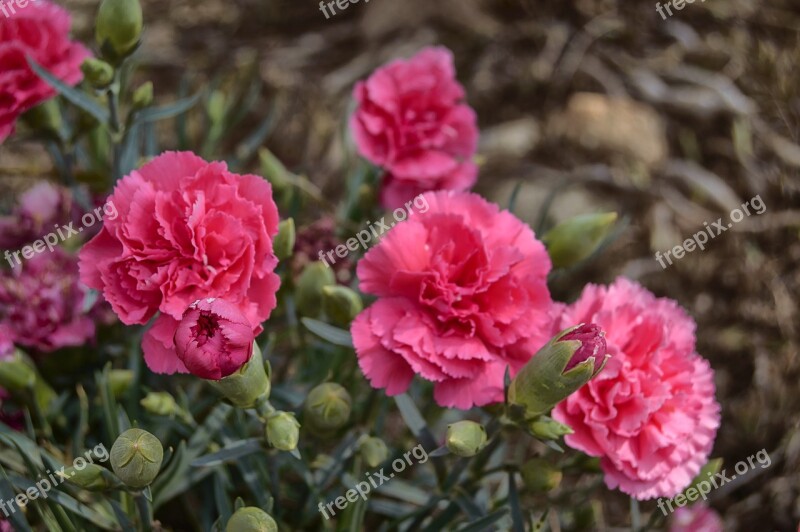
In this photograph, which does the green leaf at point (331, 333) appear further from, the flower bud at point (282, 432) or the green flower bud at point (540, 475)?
the green flower bud at point (540, 475)

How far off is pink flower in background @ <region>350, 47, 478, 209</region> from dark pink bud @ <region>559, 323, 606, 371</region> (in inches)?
19.7

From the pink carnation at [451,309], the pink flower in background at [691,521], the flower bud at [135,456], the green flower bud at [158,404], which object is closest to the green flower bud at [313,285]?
the pink carnation at [451,309]

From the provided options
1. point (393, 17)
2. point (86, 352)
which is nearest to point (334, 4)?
point (393, 17)

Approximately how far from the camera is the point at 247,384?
1.02 m

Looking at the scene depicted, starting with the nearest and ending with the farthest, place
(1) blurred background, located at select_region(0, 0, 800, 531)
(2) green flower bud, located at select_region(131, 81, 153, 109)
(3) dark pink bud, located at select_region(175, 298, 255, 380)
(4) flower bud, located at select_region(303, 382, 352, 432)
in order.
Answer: (3) dark pink bud, located at select_region(175, 298, 255, 380) < (4) flower bud, located at select_region(303, 382, 352, 432) < (2) green flower bud, located at select_region(131, 81, 153, 109) < (1) blurred background, located at select_region(0, 0, 800, 531)

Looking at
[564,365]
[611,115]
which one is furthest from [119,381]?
[611,115]

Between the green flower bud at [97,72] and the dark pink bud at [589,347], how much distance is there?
30.7 inches

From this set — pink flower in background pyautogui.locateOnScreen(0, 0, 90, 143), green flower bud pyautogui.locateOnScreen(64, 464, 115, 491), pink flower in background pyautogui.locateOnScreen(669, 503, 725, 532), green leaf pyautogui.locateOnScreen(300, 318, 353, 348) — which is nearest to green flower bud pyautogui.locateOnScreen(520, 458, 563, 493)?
green leaf pyautogui.locateOnScreen(300, 318, 353, 348)

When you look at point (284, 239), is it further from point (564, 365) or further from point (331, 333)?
point (564, 365)

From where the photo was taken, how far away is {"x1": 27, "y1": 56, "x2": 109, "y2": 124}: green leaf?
3.96ft

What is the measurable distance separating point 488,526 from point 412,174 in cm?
59

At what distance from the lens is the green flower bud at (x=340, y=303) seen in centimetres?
119

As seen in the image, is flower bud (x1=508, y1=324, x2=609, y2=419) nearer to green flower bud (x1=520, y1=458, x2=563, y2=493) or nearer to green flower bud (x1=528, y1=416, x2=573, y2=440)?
green flower bud (x1=528, y1=416, x2=573, y2=440)

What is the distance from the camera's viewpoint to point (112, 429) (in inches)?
49.1
